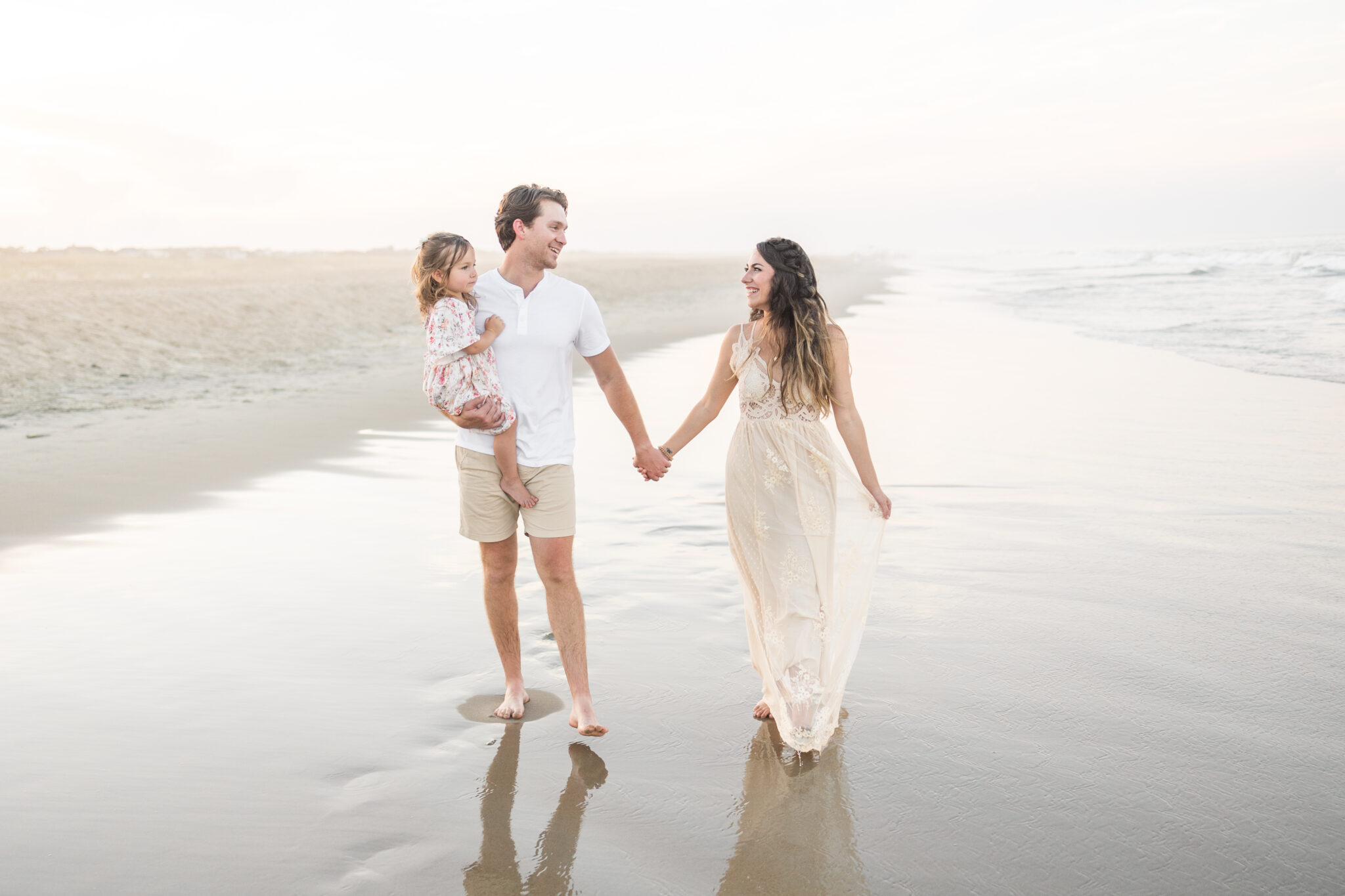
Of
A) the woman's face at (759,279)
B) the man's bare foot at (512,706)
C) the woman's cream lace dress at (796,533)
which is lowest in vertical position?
the man's bare foot at (512,706)

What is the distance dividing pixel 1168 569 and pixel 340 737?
4232 mm

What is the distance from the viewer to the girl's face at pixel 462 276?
3.46m

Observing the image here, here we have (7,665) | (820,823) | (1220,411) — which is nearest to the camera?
(820,823)

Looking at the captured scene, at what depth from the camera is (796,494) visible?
372cm

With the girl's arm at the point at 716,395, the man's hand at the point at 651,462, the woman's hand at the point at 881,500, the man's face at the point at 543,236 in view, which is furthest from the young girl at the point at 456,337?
the woman's hand at the point at 881,500

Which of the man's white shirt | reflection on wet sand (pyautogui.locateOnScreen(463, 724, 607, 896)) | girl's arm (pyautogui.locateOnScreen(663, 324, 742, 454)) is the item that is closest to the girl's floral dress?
the man's white shirt

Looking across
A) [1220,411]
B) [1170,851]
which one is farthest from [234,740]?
[1220,411]

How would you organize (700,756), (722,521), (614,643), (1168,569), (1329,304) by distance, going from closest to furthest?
(700,756) → (614,643) → (1168,569) → (722,521) → (1329,304)

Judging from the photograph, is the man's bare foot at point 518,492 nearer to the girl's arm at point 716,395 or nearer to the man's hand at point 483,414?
the man's hand at point 483,414

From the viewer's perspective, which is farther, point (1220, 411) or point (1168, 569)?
point (1220, 411)

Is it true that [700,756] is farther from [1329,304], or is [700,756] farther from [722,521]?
[1329,304]

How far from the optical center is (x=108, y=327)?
49.7 feet

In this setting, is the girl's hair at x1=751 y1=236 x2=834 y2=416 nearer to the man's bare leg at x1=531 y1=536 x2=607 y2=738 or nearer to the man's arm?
the man's arm

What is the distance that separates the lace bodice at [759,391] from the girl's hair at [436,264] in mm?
1023
